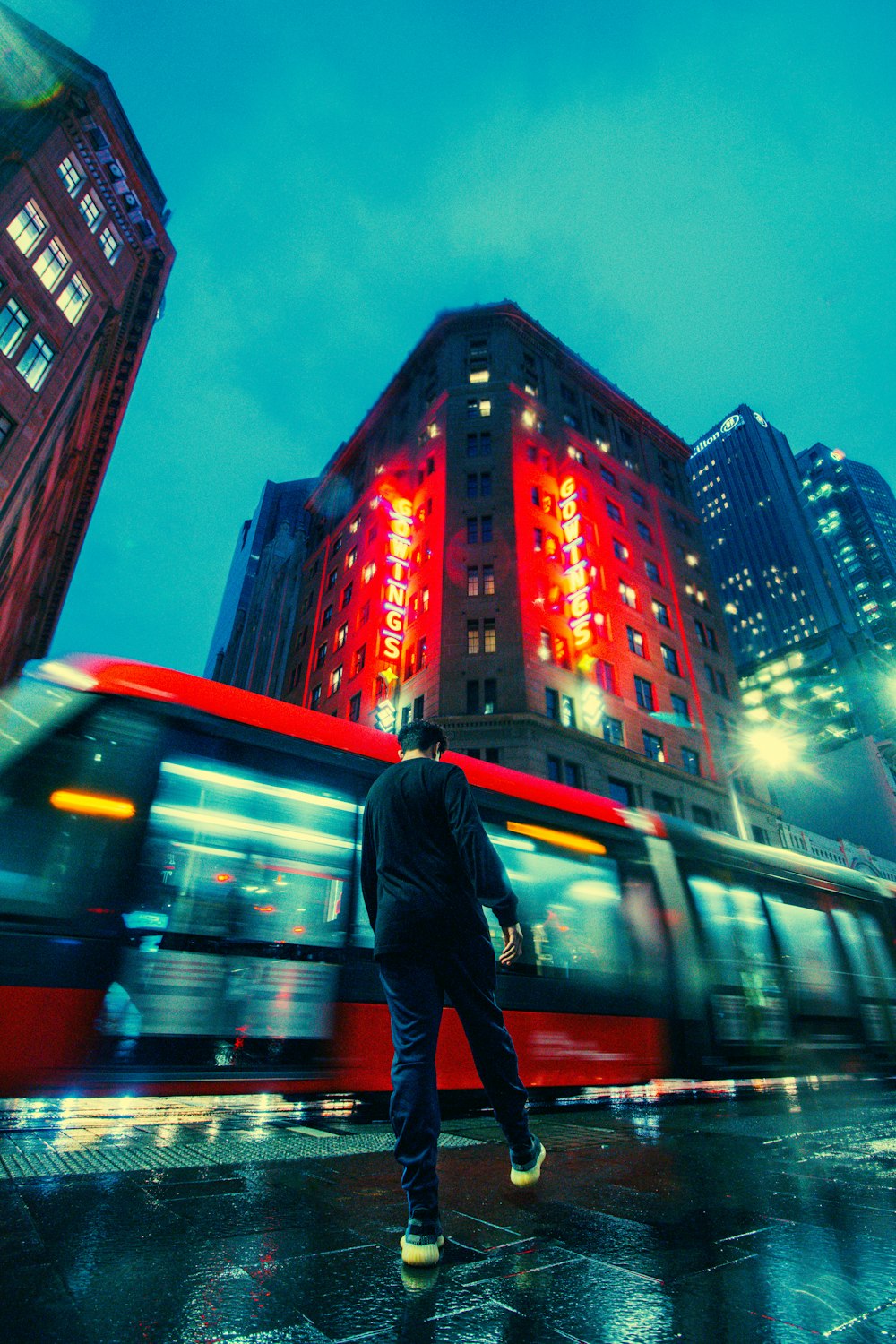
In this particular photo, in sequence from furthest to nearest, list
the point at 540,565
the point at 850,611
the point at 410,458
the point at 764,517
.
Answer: the point at 764,517
the point at 850,611
the point at 410,458
the point at 540,565

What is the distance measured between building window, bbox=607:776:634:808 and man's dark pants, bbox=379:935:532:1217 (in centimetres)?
2491

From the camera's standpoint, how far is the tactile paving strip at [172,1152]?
3059 mm

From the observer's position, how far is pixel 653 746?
29875 mm

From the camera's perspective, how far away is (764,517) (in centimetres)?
12650

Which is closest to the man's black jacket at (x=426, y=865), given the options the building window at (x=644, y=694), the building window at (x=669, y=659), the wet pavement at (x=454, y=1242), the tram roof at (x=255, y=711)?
the wet pavement at (x=454, y=1242)

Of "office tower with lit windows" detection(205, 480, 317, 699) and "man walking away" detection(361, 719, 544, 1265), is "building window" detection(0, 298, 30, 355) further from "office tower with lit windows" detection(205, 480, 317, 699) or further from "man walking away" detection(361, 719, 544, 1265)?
"man walking away" detection(361, 719, 544, 1265)

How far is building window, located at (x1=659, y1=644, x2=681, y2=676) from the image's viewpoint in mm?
33562

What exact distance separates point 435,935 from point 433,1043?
384mm

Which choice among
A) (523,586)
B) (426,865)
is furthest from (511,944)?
(523,586)

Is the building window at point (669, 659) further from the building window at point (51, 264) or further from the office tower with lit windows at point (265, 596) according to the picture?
the building window at point (51, 264)

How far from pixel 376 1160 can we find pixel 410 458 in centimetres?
3666

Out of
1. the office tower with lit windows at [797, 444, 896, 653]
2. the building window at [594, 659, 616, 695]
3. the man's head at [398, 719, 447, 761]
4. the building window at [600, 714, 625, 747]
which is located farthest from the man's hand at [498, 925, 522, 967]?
the office tower with lit windows at [797, 444, 896, 653]

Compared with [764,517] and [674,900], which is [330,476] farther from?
[764,517]

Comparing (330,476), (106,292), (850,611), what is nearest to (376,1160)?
(106,292)
